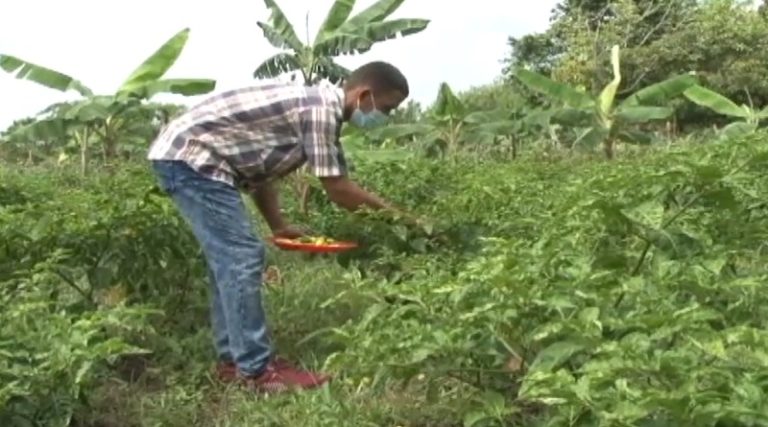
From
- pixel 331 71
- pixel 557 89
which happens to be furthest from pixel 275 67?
pixel 557 89

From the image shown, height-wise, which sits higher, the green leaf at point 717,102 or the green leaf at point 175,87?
the green leaf at point 175,87

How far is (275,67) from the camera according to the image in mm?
15766

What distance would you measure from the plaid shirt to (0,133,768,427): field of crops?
1.86ft

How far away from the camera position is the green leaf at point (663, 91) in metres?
13.9

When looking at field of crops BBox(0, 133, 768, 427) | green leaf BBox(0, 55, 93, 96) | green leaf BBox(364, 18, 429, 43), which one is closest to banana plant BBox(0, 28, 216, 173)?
green leaf BBox(0, 55, 93, 96)

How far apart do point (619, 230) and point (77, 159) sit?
15046 mm

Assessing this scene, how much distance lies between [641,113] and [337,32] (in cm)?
352

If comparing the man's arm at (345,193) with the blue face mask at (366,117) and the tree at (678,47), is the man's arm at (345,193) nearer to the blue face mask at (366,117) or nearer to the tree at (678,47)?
the blue face mask at (366,117)

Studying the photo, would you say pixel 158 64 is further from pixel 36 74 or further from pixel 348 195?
pixel 348 195

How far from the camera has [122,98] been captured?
43.2 feet

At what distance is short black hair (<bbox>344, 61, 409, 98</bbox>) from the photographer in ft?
16.3

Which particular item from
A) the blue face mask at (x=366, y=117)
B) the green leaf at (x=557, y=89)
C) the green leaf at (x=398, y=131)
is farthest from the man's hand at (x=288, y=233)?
the green leaf at (x=557, y=89)

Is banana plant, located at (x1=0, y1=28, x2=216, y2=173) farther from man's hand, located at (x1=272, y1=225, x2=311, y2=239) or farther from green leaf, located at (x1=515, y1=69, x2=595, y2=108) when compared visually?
man's hand, located at (x1=272, y1=225, x2=311, y2=239)

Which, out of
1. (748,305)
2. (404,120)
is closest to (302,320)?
(748,305)
